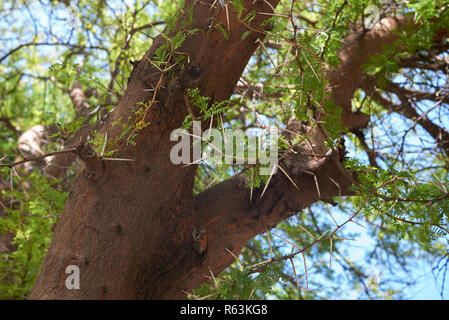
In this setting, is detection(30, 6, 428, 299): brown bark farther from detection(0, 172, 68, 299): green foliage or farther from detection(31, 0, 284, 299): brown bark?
detection(0, 172, 68, 299): green foliage

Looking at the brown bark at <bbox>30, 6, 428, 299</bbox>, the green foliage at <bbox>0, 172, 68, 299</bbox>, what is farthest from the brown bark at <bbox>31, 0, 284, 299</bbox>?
the green foliage at <bbox>0, 172, 68, 299</bbox>

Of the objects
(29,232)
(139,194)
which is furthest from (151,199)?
(29,232)

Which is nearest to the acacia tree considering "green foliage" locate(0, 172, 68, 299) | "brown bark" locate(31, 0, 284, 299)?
"brown bark" locate(31, 0, 284, 299)

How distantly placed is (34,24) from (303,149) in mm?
3076

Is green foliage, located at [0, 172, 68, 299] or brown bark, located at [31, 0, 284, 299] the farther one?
green foliage, located at [0, 172, 68, 299]

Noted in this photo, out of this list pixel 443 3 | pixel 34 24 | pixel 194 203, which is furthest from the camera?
pixel 34 24

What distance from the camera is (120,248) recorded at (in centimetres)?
212

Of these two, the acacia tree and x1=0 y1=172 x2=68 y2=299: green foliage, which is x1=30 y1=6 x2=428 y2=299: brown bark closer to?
the acacia tree

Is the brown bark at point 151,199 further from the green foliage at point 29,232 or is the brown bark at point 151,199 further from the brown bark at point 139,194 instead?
the green foliage at point 29,232

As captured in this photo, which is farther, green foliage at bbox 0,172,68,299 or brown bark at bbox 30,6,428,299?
green foliage at bbox 0,172,68,299

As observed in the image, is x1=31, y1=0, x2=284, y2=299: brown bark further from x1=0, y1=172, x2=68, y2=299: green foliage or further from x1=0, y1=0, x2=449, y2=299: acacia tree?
x1=0, y1=172, x2=68, y2=299: green foliage
